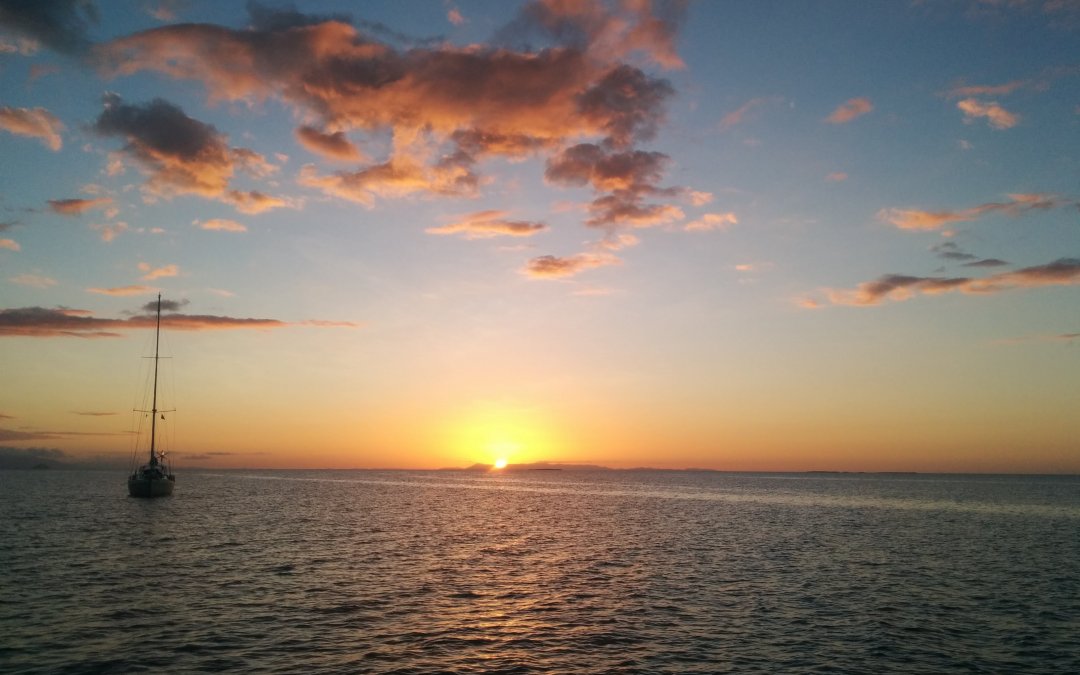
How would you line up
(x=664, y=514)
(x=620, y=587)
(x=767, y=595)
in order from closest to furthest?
1. (x=767, y=595)
2. (x=620, y=587)
3. (x=664, y=514)

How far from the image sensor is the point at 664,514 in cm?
10975

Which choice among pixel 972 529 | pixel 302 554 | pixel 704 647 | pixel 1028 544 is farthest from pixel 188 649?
pixel 972 529

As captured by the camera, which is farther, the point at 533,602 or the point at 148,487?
the point at 148,487

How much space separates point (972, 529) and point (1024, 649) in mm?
65186

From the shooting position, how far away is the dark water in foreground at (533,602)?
2727 centimetres

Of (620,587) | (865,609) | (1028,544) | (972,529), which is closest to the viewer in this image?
(865,609)

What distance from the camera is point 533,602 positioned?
3828 cm

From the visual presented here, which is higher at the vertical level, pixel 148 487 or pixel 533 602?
pixel 533 602

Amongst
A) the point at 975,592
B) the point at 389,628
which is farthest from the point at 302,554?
the point at 975,592

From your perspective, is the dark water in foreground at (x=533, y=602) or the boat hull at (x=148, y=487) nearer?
the dark water in foreground at (x=533, y=602)

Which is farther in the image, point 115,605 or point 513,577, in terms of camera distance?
point 513,577

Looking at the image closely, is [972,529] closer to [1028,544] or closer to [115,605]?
[1028,544]

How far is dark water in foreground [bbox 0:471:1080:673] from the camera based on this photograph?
27.3m

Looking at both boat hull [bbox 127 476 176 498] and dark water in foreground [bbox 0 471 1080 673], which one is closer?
dark water in foreground [bbox 0 471 1080 673]
